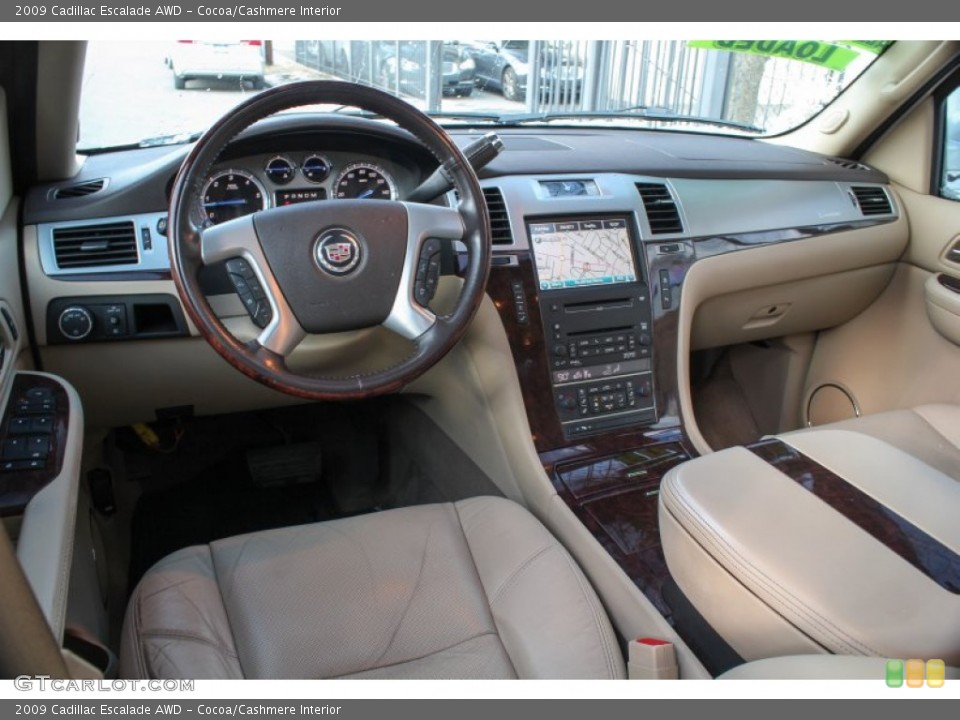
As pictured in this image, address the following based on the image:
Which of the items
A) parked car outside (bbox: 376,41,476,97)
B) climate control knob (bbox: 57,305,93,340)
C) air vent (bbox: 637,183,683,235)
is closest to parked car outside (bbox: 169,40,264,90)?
parked car outside (bbox: 376,41,476,97)

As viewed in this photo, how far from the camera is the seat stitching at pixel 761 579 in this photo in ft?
3.56

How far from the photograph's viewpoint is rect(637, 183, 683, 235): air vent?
2031mm

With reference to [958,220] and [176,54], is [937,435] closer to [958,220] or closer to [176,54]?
[958,220]

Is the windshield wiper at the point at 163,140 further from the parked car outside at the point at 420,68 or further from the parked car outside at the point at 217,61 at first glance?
the parked car outside at the point at 420,68

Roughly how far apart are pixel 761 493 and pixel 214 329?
2.98 feet

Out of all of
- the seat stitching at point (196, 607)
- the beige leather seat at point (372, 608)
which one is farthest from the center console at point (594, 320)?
the seat stitching at point (196, 607)

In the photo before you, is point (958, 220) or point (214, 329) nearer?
point (214, 329)

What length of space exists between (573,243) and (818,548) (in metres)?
0.93

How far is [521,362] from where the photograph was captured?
1.88 meters

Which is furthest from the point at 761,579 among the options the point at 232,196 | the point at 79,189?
the point at 79,189

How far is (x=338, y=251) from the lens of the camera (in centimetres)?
141

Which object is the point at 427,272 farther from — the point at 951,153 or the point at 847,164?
the point at 951,153

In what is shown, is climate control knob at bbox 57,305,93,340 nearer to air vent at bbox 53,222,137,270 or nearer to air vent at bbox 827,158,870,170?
air vent at bbox 53,222,137,270
